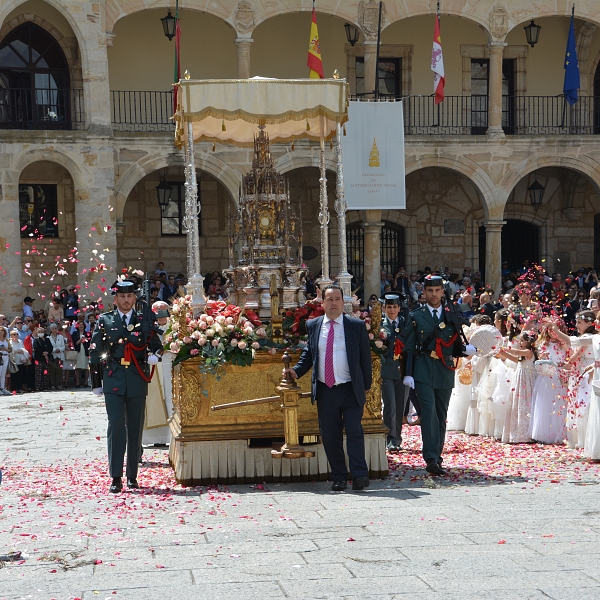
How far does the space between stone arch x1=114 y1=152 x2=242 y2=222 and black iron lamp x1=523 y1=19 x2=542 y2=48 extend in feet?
27.5

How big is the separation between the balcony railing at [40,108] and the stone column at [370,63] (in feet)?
21.3

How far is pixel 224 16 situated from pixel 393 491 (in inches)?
676

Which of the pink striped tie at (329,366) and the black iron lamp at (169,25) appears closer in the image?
the pink striped tie at (329,366)

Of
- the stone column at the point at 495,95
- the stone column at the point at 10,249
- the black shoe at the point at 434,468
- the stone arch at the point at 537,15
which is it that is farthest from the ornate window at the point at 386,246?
the black shoe at the point at 434,468

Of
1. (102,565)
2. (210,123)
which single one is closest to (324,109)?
(210,123)

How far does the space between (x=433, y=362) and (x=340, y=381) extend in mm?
1089

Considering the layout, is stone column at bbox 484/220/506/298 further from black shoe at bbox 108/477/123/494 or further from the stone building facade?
black shoe at bbox 108/477/123/494

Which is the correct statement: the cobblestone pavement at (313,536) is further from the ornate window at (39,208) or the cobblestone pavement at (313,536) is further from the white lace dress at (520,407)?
the ornate window at (39,208)

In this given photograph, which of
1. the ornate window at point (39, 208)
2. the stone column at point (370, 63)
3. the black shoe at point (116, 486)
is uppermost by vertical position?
the stone column at point (370, 63)

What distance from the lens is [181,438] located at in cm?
846

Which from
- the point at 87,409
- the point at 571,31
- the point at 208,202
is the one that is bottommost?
the point at 87,409

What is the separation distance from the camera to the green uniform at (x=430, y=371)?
8.74 meters

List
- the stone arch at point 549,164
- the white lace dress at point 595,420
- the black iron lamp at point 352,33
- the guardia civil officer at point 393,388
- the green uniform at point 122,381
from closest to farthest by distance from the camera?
1. the green uniform at point 122,381
2. the white lace dress at point 595,420
3. the guardia civil officer at point 393,388
4. the stone arch at point 549,164
5. the black iron lamp at point 352,33

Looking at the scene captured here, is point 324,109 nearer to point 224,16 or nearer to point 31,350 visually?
point 31,350
